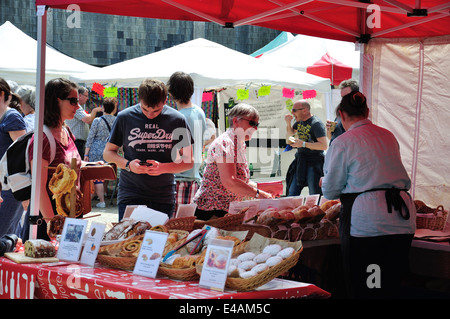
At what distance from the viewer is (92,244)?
2.77 m

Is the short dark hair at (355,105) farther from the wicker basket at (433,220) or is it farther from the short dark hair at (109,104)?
the short dark hair at (109,104)

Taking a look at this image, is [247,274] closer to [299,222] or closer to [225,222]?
[225,222]

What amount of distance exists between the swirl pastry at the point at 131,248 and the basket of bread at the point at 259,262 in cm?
43

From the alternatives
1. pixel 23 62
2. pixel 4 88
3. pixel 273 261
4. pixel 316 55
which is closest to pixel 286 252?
pixel 273 261

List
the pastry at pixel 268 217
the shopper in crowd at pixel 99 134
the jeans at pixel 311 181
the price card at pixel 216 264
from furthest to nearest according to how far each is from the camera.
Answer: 1. the shopper in crowd at pixel 99 134
2. the jeans at pixel 311 181
3. the pastry at pixel 268 217
4. the price card at pixel 216 264

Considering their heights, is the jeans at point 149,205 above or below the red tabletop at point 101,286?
above

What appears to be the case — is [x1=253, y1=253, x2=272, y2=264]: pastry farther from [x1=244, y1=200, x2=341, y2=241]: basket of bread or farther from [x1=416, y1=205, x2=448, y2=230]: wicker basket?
[x1=416, y1=205, x2=448, y2=230]: wicker basket

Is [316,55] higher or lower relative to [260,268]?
higher

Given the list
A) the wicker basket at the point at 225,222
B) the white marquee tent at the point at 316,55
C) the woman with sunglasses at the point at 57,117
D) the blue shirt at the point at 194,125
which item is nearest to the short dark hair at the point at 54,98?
the woman with sunglasses at the point at 57,117

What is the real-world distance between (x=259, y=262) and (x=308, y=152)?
438cm

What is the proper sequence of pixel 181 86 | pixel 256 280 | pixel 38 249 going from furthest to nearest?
pixel 181 86 → pixel 38 249 → pixel 256 280

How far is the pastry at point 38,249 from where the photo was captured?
2.84m

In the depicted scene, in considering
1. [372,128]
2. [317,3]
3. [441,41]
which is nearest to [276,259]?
[372,128]

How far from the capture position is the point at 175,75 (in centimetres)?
483
